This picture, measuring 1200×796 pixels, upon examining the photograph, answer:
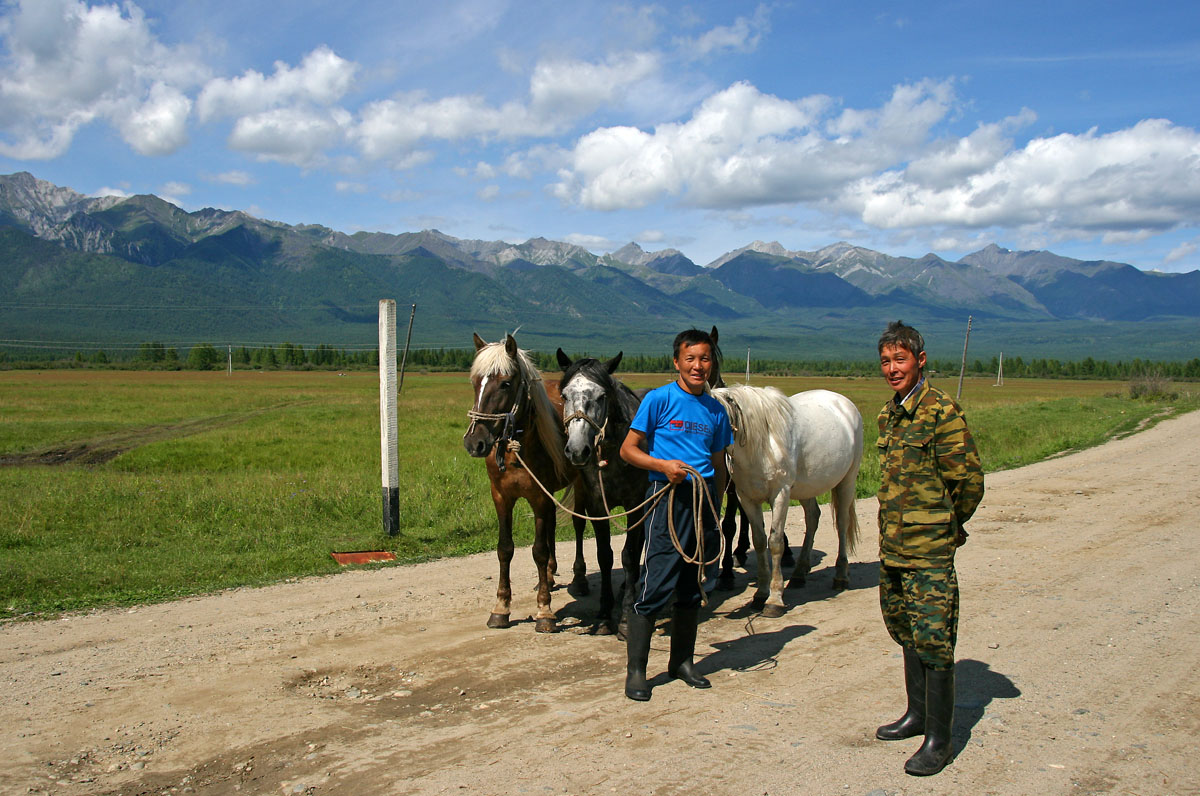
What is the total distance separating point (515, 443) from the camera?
6.02 metres

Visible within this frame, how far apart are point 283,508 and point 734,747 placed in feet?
27.6

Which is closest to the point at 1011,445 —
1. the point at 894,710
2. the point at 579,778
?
the point at 894,710

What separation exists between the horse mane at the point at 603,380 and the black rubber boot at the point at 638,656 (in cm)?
171

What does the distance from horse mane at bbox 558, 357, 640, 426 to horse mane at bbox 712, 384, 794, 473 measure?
2.88 feet

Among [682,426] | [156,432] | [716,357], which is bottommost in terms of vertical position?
[156,432]

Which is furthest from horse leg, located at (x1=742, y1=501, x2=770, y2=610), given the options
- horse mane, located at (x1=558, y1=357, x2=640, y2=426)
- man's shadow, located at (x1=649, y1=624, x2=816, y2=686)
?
horse mane, located at (x1=558, y1=357, x2=640, y2=426)

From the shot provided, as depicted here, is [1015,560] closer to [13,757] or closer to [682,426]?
[682,426]

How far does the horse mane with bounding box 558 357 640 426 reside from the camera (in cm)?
564

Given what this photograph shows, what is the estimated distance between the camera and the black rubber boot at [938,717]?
381 cm

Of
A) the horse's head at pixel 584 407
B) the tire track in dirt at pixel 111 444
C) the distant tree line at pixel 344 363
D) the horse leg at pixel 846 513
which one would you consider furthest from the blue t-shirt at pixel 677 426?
the distant tree line at pixel 344 363

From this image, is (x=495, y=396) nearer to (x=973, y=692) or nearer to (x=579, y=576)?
(x=579, y=576)

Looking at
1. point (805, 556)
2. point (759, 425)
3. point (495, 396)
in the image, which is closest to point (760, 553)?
point (805, 556)

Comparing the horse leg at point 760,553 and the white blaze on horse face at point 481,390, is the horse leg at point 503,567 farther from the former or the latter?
the horse leg at point 760,553

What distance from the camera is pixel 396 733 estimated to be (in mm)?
4266
